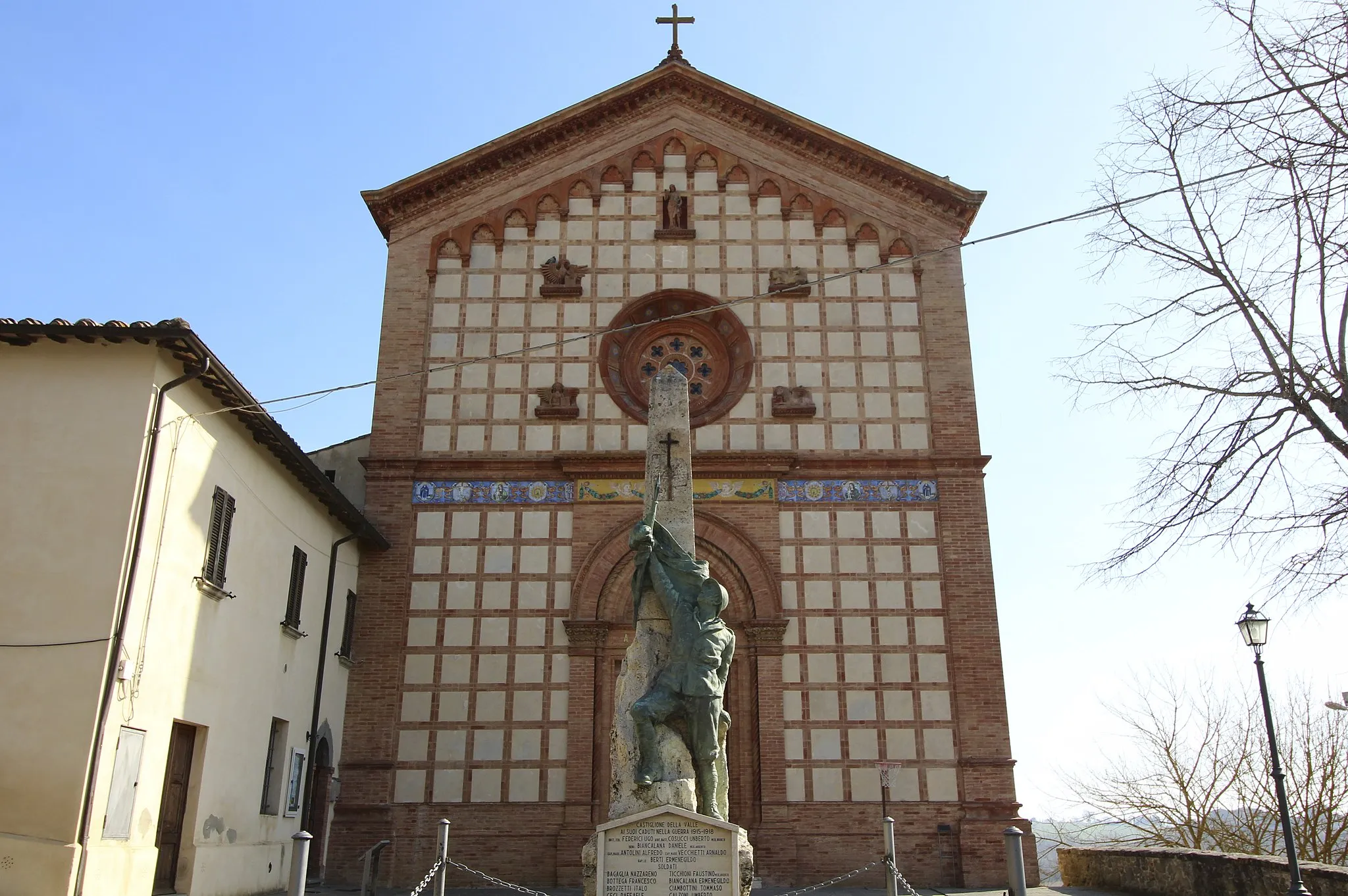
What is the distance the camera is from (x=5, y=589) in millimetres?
13000

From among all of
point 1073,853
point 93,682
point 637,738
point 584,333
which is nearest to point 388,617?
point 584,333

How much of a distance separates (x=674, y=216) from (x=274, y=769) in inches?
500

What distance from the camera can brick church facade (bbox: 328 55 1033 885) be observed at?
19.5m

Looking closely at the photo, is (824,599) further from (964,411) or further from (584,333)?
(584,333)

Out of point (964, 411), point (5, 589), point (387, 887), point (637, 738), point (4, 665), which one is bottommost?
point (387, 887)

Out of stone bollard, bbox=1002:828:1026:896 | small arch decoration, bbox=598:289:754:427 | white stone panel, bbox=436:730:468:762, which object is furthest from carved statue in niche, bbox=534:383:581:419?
stone bollard, bbox=1002:828:1026:896

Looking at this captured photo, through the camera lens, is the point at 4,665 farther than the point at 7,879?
Yes

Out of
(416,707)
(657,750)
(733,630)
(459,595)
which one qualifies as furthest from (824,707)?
(657,750)

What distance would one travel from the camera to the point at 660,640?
469 inches

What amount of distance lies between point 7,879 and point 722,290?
1537 centimetres

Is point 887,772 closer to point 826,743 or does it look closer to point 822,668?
point 826,743

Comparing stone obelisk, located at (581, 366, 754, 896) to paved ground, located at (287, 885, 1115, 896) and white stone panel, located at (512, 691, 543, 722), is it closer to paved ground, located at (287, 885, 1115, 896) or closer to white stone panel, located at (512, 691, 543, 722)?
paved ground, located at (287, 885, 1115, 896)

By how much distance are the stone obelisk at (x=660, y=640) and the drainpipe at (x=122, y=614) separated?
5487mm

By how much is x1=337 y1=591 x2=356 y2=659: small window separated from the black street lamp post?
46.2ft
